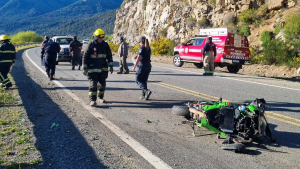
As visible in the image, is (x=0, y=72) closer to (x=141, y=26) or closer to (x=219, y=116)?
(x=219, y=116)

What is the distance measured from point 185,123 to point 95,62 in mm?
2975

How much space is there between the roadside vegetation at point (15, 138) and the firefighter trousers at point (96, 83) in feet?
5.42

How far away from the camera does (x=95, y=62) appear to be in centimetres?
787

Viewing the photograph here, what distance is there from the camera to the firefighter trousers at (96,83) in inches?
306

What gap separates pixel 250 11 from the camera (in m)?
26.0

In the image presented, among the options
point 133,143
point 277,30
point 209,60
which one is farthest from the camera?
point 277,30

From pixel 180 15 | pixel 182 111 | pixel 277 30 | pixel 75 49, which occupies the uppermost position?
pixel 180 15

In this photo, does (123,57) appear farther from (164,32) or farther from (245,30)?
(164,32)

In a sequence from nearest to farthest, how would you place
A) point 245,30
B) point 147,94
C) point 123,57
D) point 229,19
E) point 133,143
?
point 133,143 < point 147,94 < point 123,57 < point 245,30 < point 229,19

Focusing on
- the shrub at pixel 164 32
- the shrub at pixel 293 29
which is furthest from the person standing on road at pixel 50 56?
the shrub at pixel 164 32

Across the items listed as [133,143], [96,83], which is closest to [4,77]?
[96,83]

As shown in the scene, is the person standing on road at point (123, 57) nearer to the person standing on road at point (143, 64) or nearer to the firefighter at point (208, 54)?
the firefighter at point (208, 54)

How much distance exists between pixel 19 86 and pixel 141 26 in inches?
1362

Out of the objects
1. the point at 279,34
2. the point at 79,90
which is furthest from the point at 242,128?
the point at 279,34
